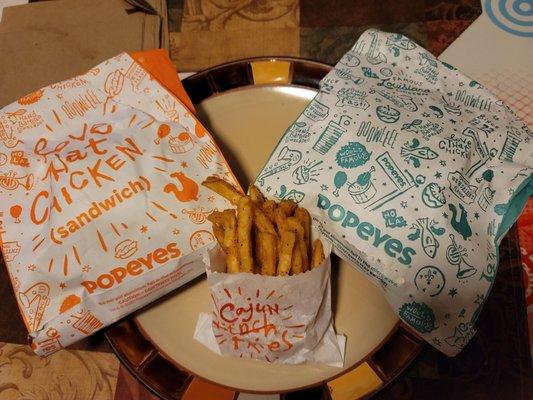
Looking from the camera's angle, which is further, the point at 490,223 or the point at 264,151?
the point at 264,151

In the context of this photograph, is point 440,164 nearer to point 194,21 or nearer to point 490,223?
point 490,223

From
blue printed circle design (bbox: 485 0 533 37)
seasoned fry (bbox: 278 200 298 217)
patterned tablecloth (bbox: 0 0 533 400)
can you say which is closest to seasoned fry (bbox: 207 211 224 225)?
seasoned fry (bbox: 278 200 298 217)

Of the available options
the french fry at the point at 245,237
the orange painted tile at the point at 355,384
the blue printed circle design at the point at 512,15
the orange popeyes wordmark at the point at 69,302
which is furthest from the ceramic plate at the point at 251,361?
the blue printed circle design at the point at 512,15

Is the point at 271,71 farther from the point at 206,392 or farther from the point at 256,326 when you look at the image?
the point at 206,392

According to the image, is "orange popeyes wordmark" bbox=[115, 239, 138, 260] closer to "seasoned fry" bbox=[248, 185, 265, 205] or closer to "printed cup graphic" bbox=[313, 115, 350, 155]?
"seasoned fry" bbox=[248, 185, 265, 205]

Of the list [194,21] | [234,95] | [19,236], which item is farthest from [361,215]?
[194,21]
